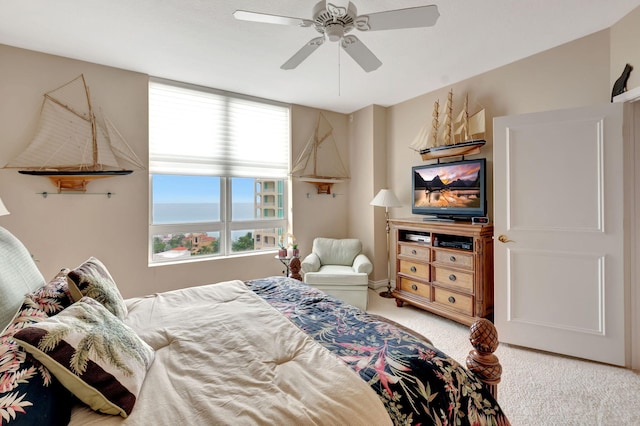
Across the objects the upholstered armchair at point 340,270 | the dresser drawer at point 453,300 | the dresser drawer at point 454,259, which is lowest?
the dresser drawer at point 453,300

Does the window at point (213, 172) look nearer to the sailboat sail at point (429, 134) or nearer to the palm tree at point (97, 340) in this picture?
the sailboat sail at point (429, 134)

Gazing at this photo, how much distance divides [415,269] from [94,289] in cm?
296

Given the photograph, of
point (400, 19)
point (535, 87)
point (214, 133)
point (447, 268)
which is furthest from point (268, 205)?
point (535, 87)

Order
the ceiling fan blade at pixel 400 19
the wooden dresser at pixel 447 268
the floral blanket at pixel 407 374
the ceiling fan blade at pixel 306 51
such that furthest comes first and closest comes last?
the wooden dresser at pixel 447 268, the ceiling fan blade at pixel 306 51, the ceiling fan blade at pixel 400 19, the floral blanket at pixel 407 374

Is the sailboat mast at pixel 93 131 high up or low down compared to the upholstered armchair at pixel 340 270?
up

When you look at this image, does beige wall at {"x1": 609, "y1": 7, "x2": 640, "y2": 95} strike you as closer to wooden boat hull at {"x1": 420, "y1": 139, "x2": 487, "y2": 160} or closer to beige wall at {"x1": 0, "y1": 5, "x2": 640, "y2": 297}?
beige wall at {"x1": 0, "y1": 5, "x2": 640, "y2": 297}

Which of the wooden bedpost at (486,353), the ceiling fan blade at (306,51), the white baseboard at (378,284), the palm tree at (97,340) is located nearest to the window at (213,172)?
the white baseboard at (378,284)

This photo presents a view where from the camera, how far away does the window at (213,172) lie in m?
3.24

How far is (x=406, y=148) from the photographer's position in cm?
393

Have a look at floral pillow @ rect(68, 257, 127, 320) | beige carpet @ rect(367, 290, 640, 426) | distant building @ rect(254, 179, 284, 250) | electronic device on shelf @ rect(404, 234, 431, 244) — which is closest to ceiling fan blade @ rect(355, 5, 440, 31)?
floral pillow @ rect(68, 257, 127, 320)

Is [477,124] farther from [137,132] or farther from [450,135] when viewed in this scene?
[137,132]

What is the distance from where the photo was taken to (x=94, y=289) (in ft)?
4.38

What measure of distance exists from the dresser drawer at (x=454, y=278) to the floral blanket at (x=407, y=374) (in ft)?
5.77

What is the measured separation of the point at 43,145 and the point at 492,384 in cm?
383
